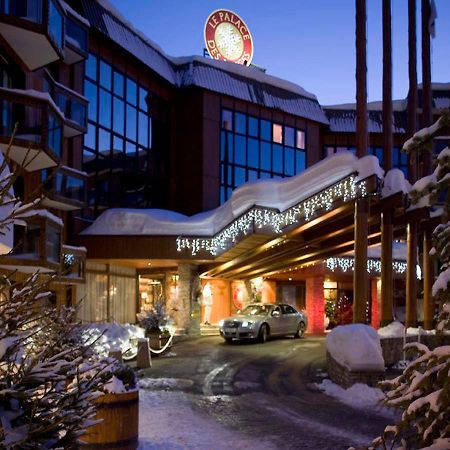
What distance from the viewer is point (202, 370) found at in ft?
56.8

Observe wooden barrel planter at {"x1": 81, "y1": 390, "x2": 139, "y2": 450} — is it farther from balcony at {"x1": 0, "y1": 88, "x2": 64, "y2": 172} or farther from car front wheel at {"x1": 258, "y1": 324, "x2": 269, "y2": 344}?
car front wheel at {"x1": 258, "y1": 324, "x2": 269, "y2": 344}

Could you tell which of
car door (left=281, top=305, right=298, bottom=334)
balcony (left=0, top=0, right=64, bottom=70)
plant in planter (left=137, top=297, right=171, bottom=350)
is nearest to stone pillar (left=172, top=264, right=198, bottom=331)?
car door (left=281, top=305, right=298, bottom=334)

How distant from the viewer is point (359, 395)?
1277 cm

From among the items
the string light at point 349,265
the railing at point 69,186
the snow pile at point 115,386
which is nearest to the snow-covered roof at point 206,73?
the railing at point 69,186

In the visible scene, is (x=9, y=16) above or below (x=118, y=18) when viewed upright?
below

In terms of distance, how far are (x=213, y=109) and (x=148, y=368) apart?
2194 centimetres

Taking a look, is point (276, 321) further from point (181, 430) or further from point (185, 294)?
point (181, 430)

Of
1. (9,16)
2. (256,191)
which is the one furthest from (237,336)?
(9,16)

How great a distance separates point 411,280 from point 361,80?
24.9ft

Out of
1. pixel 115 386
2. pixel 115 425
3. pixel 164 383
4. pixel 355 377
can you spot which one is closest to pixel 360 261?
pixel 355 377

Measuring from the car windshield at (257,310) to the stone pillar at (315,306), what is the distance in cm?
851

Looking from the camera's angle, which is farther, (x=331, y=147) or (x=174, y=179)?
(x=331, y=147)

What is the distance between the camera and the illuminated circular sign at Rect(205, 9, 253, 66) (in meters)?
40.9

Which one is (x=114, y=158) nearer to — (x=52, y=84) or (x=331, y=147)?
(x=52, y=84)
